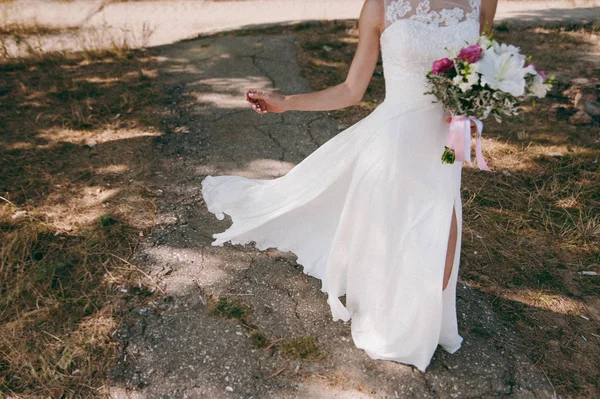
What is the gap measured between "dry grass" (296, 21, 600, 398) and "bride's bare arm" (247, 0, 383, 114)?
79 centimetres

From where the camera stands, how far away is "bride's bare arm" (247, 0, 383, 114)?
2.21m

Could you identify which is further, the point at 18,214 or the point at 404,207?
the point at 18,214

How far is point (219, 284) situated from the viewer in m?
2.75

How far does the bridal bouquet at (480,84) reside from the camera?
1.75 metres

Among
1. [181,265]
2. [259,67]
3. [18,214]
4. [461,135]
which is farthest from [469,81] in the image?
[259,67]

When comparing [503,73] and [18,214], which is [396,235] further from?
[18,214]

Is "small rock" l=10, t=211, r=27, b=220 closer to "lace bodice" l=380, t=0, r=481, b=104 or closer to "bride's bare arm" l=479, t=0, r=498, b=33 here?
"lace bodice" l=380, t=0, r=481, b=104

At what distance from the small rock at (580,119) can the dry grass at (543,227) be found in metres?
0.06

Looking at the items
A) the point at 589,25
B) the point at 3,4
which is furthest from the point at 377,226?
the point at 3,4

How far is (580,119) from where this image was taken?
436 cm

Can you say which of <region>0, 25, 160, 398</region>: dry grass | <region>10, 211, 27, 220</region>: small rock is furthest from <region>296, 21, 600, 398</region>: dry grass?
<region>10, 211, 27, 220</region>: small rock

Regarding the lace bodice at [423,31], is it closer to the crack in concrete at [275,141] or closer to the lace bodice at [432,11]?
the lace bodice at [432,11]

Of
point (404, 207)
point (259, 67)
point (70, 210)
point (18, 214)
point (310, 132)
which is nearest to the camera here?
point (404, 207)

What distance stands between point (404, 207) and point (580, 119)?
125 inches
